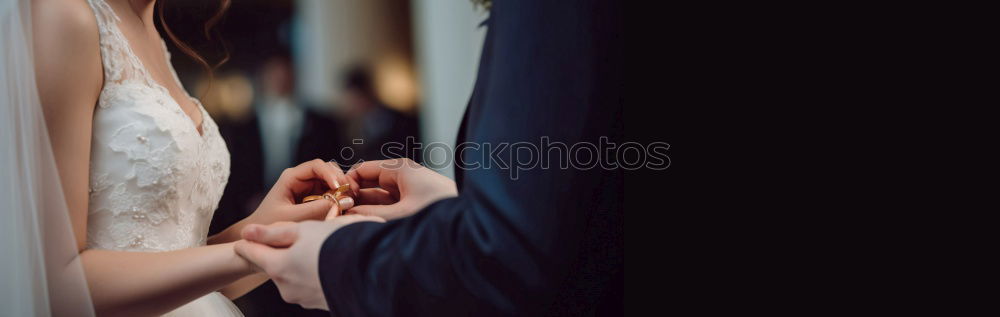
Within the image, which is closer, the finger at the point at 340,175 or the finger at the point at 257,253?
the finger at the point at 257,253

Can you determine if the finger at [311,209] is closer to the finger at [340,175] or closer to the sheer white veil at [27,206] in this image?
the finger at [340,175]

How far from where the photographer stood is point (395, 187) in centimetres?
63

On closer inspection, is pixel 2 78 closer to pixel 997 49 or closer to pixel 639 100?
pixel 639 100

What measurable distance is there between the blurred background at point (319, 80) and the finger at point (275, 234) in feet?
0.65

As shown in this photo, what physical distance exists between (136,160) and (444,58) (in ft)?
1.55

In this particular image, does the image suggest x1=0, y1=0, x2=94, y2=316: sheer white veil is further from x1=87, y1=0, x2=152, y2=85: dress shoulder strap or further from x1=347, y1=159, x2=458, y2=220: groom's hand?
x1=347, y1=159, x2=458, y2=220: groom's hand

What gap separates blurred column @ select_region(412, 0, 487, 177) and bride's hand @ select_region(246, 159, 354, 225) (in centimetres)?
17

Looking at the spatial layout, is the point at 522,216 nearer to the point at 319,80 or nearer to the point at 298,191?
the point at 298,191

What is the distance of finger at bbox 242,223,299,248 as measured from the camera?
0.47 metres

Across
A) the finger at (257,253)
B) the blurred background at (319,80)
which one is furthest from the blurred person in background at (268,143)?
the finger at (257,253)

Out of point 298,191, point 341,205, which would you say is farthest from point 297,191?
point 341,205

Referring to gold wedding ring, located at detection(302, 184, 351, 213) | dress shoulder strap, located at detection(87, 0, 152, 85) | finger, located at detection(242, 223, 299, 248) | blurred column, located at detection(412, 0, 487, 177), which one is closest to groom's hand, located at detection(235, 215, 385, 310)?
finger, located at detection(242, 223, 299, 248)

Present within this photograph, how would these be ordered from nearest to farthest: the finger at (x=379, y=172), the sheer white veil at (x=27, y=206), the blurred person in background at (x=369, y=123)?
the sheer white veil at (x=27, y=206)
the finger at (x=379, y=172)
the blurred person in background at (x=369, y=123)

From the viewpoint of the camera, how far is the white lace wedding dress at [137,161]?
0.58 m
